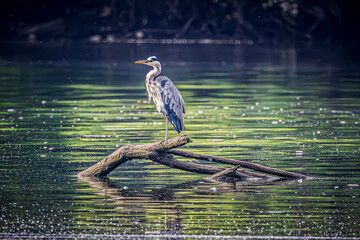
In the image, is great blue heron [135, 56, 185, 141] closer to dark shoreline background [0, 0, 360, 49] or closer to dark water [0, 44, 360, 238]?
dark water [0, 44, 360, 238]

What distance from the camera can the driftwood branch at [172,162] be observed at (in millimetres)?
12578

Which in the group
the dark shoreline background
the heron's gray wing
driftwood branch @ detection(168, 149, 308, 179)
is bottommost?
driftwood branch @ detection(168, 149, 308, 179)

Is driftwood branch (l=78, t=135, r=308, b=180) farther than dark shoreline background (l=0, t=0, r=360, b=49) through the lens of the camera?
No

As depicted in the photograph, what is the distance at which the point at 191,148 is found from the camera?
16078 mm

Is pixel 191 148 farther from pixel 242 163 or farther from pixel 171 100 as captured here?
pixel 242 163

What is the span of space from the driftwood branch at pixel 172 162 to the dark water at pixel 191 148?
238 millimetres

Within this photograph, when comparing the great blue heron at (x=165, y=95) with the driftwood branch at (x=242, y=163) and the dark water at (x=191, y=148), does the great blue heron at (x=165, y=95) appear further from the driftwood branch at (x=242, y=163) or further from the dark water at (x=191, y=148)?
the dark water at (x=191, y=148)

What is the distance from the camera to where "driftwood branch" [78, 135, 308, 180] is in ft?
41.3

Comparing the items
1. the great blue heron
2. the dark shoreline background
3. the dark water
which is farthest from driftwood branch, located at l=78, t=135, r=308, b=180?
the dark shoreline background

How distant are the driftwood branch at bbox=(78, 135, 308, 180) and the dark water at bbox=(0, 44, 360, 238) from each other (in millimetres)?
238

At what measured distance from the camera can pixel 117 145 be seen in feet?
53.8

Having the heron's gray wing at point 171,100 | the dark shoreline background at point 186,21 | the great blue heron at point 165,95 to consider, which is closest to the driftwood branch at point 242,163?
the great blue heron at point 165,95

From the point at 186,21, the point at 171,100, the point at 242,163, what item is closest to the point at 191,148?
the point at 171,100

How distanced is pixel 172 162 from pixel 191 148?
331cm
